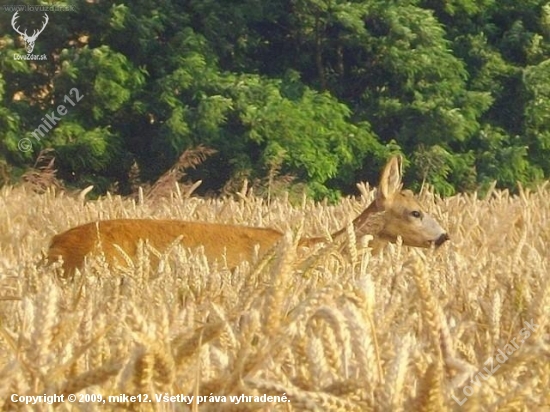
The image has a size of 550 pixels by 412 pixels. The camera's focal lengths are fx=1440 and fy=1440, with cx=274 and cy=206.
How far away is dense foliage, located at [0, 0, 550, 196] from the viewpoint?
77.5 ft

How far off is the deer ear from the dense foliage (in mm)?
13530

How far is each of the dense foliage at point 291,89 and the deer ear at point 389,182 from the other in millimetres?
13530

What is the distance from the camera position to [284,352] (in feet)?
8.27

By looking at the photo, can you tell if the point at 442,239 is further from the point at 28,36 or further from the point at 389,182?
the point at 28,36

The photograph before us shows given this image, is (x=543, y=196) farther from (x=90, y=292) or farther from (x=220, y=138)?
(x=220, y=138)

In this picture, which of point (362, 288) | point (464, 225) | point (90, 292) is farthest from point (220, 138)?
point (362, 288)

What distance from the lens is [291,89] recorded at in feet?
81.3

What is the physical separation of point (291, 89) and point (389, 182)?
15679mm

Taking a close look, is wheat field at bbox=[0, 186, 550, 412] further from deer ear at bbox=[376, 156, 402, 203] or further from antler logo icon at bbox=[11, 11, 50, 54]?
antler logo icon at bbox=[11, 11, 50, 54]

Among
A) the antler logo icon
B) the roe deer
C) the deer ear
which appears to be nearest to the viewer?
the roe deer

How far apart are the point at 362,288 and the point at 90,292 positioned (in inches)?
65.6

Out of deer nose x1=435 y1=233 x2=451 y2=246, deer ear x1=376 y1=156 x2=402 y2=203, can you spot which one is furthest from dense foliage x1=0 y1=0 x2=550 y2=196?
deer nose x1=435 y1=233 x2=451 y2=246

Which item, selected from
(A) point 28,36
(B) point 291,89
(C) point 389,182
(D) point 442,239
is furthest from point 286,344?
(A) point 28,36

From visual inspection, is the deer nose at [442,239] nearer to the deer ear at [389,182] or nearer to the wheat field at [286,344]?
the deer ear at [389,182]
